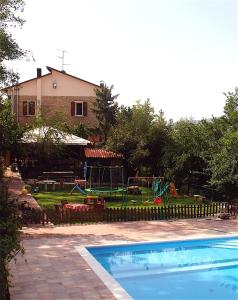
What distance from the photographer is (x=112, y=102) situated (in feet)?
142

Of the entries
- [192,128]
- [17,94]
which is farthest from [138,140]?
[17,94]

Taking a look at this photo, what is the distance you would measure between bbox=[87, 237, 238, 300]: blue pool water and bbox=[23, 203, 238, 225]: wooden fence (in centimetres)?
357

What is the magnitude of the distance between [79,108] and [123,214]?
2768 centimetres

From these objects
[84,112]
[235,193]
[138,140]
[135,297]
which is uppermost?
[84,112]

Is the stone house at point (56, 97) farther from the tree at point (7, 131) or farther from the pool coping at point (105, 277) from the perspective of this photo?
the pool coping at point (105, 277)

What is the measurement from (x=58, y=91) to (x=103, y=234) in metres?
29.9

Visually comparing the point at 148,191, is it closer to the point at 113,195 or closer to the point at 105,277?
Result: the point at 113,195

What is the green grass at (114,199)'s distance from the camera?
21.8 meters

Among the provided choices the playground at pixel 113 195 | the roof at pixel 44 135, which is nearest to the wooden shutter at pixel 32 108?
the roof at pixel 44 135

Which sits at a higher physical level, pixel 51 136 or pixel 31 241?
pixel 51 136

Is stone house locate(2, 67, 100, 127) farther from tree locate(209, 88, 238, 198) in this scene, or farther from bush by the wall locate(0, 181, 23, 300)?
bush by the wall locate(0, 181, 23, 300)

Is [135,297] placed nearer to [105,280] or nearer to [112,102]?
[105,280]

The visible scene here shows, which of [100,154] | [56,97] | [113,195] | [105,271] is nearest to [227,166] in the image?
[113,195]

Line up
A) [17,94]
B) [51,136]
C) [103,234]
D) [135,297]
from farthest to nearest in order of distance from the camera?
[17,94] → [51,136] → [103,234] → [135,297]
